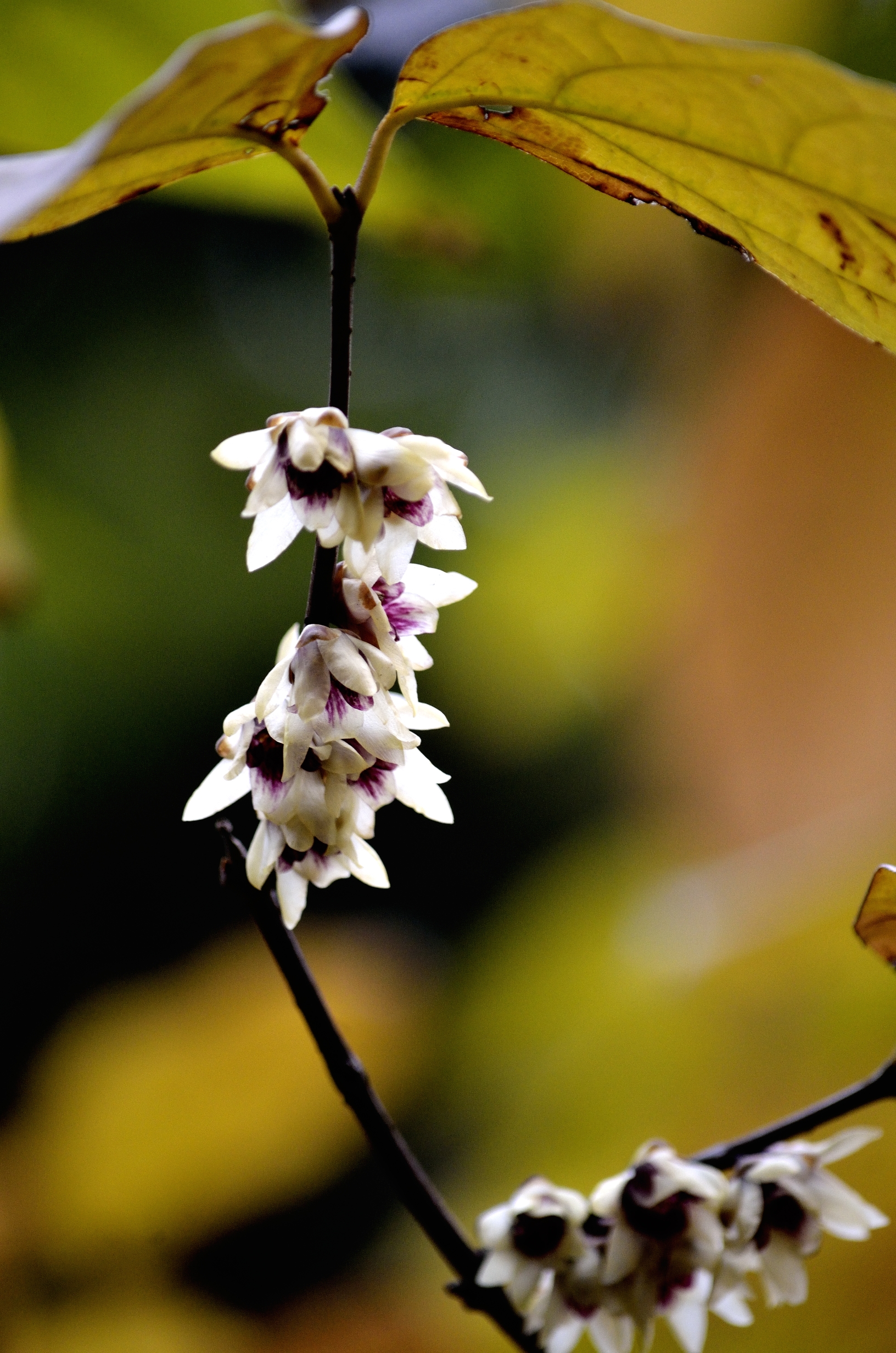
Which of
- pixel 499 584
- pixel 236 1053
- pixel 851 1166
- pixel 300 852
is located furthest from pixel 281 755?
pixel 499 584

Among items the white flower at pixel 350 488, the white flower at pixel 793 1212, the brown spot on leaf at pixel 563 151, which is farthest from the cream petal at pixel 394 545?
the white flower at pixel 793 1212

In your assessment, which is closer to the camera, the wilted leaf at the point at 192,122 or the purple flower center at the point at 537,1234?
the wilted leaf at the point at 192,122

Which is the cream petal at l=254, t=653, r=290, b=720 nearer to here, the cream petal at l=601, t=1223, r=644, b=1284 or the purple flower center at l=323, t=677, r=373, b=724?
the purple flower center at l=323, t=677, r=373, b=724

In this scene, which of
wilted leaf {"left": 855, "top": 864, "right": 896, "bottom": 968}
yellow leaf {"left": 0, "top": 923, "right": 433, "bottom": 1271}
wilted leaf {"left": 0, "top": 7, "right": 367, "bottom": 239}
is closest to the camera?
wilted leaf {"left": 0, "top": 7, "right": 367, "bottom": 239}

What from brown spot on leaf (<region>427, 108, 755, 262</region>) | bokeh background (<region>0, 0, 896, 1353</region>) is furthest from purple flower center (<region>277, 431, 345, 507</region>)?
bokeh background (<region>0, 0, 896, 1353</region>)

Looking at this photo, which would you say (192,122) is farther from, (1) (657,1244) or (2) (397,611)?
(1) (657,1244)

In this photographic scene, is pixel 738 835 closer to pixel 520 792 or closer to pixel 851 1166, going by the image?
pixel 520 792

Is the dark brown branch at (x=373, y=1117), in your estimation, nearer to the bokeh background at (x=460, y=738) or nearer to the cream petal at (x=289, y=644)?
the cream petal at (x=289, y=644)
